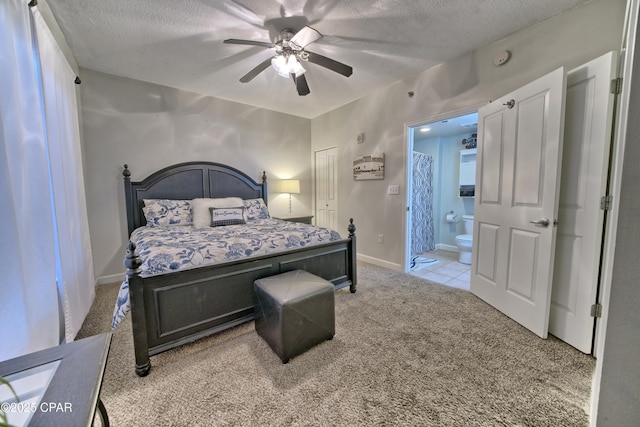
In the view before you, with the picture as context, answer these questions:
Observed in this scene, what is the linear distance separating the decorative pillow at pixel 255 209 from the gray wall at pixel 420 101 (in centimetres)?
140

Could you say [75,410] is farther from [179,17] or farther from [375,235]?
[375,235]

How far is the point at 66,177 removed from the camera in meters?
2.01

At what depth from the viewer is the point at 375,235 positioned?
3.85 m

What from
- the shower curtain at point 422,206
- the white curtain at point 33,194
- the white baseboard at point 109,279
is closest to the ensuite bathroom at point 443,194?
the shower curtain at point 422,206

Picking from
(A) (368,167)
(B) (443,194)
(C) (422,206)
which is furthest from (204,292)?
(B) (443,194)

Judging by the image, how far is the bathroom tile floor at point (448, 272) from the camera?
3079 millimetres

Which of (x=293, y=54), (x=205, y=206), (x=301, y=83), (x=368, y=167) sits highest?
(x=293, y=54)

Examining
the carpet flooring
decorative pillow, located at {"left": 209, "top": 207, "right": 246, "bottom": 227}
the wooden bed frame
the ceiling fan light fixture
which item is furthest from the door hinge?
decorative pillow, located at {"left": 209, "top": 207, "right": 246, "bottom": 227}

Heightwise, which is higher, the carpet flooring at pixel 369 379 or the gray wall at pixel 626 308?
the gray wall at pixel 626 308

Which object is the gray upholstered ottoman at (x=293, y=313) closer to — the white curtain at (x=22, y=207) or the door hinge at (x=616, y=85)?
the white curtain at (x=22, y=207)

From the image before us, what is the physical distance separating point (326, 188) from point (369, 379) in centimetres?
357

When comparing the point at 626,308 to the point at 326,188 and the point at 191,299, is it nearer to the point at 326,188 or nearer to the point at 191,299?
the point at 191,299

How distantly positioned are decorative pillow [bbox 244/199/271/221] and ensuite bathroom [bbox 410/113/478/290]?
247cm

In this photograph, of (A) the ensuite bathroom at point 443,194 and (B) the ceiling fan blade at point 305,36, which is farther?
(A) the ensuite bathroom at point 443,194
